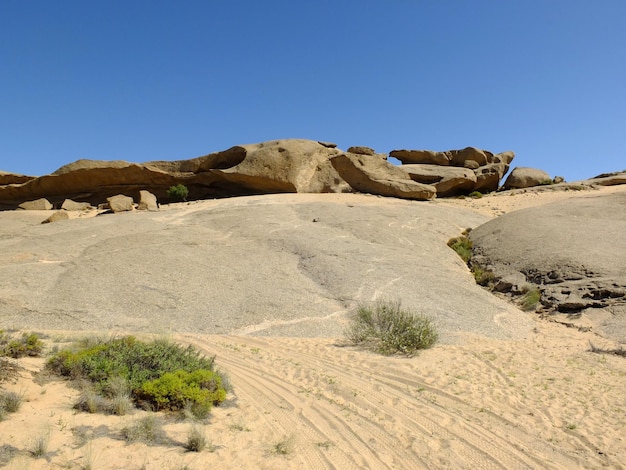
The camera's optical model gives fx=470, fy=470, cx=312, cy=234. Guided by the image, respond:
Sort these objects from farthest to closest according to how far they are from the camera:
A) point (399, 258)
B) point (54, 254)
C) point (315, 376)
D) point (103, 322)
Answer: point (399, 258) < point (54, 254) < point (103, 322) < point (315, 376)

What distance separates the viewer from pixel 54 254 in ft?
45.3

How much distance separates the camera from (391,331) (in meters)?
9.60

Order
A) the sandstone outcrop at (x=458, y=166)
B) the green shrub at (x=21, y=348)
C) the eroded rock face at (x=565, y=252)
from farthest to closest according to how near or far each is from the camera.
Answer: the sandstone outcrop at (x=458, y=166)
the eroded rock face at (x=565, y=252)
the green shrub at (x=21, y=348)

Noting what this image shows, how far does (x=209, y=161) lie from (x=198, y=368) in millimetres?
22072

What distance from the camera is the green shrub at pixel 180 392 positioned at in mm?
5438

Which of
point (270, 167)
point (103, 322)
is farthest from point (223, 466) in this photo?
point (270, 167)

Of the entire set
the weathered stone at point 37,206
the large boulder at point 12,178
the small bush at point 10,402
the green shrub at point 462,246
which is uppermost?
the large boulder at point 12,178

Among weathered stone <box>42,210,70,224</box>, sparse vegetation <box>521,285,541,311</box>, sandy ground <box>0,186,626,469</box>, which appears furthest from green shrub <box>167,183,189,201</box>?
sparse vegetation <box>521,285,541,311</box>

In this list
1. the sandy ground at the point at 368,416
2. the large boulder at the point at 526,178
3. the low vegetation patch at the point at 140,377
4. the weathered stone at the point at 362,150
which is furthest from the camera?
the large boulder at the point at 526,178

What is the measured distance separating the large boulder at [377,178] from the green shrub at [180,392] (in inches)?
851

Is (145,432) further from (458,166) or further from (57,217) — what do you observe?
(458,166)

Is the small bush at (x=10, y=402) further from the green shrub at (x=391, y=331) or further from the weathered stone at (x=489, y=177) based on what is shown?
the weathered stone at (x=489, y=177)

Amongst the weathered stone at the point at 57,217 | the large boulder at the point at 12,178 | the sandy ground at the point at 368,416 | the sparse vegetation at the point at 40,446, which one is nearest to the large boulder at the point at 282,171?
the weathered stone at the point at 57,217

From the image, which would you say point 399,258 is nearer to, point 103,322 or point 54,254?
point 103,322
